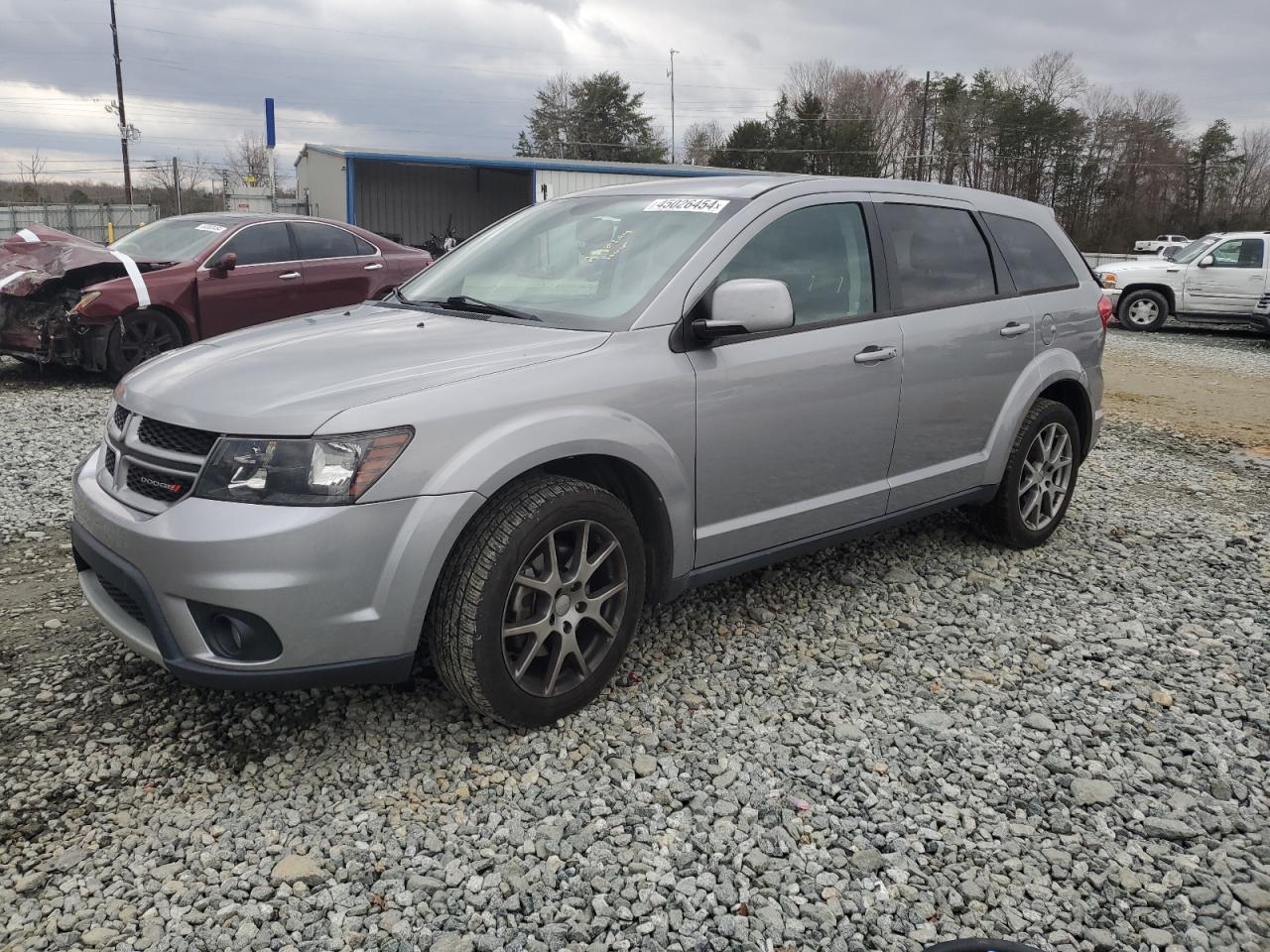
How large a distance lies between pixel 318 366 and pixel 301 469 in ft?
1.53

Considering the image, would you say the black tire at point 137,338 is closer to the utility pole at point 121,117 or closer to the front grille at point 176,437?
the front grille at point 176,437

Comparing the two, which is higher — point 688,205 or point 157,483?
point 688,205

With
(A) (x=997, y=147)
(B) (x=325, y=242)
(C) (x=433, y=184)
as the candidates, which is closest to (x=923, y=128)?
(A) (x=997, y=147)

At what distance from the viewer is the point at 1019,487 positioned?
4.70 meters

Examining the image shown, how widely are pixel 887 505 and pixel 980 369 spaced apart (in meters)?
0.79

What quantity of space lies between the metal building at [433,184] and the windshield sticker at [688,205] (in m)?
25.3

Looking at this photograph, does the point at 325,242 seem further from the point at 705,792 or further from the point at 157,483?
the point at 705,792

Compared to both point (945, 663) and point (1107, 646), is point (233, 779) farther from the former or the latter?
point (1107, 646)

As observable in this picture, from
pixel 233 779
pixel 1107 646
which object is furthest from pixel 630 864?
pixel 1107 646

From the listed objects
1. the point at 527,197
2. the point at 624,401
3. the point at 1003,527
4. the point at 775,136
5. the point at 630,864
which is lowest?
the point at 630,864

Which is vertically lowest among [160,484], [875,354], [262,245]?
[160,484]

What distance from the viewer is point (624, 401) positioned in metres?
3.05

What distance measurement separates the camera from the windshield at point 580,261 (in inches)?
132

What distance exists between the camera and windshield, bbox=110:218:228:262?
9023 mm
